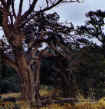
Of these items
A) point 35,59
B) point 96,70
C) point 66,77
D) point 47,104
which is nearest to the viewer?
point 47,104

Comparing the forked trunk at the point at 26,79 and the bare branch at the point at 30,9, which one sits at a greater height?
the bare branch at the point at 30,9

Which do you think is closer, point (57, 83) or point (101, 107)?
point (101, 107)

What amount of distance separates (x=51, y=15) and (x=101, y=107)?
19.5 ft

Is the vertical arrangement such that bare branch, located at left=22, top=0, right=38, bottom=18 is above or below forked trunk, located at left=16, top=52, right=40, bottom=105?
above

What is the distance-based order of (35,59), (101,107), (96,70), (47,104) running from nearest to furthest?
(101,107) < (47,104) < (35,59) < (96,70)

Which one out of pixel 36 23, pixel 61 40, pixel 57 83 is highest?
pixel 36 23

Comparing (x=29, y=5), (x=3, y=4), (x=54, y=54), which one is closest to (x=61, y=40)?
(x=54, y=54)

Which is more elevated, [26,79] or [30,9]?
[30,9]

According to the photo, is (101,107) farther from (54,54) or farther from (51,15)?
(51,15)

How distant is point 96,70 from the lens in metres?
18.3

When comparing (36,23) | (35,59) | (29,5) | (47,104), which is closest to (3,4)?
(29,5)

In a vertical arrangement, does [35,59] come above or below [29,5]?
below

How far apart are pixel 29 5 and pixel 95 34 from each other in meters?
5.30

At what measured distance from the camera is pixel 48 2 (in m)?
12.5
